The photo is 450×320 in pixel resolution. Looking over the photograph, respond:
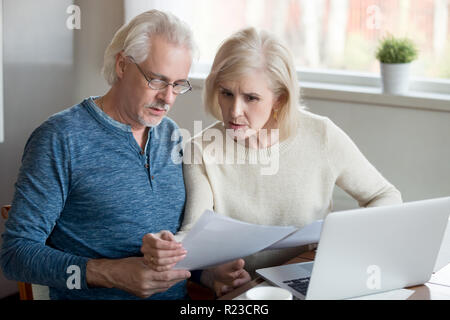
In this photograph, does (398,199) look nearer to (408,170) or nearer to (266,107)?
(266,107)

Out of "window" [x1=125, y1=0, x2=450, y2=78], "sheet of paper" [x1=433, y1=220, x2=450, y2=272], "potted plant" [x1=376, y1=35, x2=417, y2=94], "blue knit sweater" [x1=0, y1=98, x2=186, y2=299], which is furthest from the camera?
"window" [x1=125, y1=0, x2=450, y2=78]

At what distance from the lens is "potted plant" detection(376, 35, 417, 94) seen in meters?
2.32

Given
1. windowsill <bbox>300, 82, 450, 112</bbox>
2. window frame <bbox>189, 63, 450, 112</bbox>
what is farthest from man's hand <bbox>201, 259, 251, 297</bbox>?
windowsill <bbox>300, 82, 450, 112</bbox>

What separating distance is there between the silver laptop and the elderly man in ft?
0.98

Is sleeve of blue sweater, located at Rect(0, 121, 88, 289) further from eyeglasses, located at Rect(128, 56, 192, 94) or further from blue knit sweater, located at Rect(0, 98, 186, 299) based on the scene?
eyeglasses, located at Rect(128, 56, 192, 94)

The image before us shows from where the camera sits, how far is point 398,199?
5.48 ft

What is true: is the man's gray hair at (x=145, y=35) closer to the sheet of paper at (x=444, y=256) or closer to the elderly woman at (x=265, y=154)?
the elderly woman at (x=265, y=154)

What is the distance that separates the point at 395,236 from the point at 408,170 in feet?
4.01

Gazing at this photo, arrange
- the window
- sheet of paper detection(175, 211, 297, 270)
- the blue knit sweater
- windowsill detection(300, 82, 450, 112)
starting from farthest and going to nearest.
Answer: the window < windowsill detection(300, 82, 450, 112) < the blue knit sweater < sheet of paper detection(175, 211, 297, 270)

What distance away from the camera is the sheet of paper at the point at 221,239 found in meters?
1.08

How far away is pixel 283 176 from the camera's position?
1700 millimetres

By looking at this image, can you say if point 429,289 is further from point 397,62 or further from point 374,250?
point 397,62
